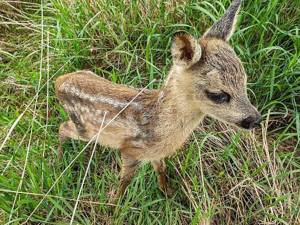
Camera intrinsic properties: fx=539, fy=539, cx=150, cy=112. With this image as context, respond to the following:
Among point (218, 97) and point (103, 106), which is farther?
point (103, 106)

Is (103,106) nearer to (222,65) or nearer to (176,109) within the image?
(176,109)

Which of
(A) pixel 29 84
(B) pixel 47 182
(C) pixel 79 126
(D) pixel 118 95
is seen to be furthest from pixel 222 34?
→ (A) pixel 29 84

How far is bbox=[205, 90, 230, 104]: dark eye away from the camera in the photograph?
114 inches

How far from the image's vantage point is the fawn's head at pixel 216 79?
2.89 meters

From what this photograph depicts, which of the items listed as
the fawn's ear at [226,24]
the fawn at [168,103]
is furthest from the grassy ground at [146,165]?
the fawn's ear at [226,24]

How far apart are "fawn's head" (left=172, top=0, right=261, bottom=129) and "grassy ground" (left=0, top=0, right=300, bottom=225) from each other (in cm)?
69

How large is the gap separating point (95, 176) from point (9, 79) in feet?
4.18

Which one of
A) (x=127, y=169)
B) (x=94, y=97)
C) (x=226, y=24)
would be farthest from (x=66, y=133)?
(x=226, y=24)

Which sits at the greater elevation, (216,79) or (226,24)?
(226,24)

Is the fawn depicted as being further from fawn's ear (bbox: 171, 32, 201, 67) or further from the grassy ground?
the grassy ground

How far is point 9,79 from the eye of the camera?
14.3 feet

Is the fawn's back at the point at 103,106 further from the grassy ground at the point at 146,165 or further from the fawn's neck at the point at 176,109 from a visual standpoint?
the grassy ground at the point at 146,165

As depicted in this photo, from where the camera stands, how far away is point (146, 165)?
3.71 m

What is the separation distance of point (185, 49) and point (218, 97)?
315mm
